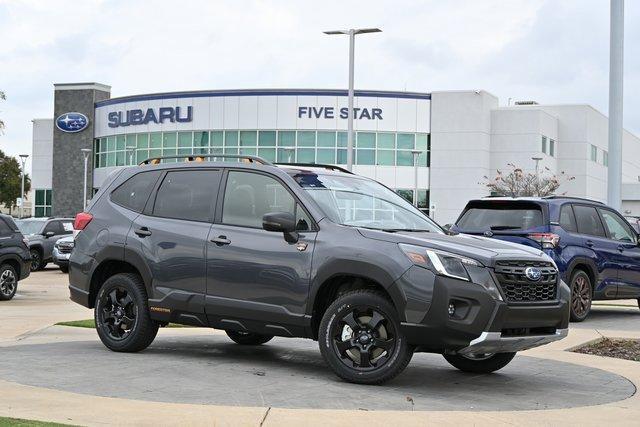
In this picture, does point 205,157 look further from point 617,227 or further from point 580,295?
point 617,227

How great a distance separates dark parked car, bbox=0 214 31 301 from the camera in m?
17.7

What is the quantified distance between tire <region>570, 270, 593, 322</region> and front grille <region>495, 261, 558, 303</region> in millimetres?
6621

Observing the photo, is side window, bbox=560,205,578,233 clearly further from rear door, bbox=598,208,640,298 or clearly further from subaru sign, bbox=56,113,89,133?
subaru sign, bbox=56,113,89,133

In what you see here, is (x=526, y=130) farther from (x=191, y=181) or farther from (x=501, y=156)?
(x=191, y=181)

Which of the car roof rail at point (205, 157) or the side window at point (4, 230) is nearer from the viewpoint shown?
the car roof rail at point (205, 157)

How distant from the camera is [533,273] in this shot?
7906mm

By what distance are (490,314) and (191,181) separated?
3456 millimetres

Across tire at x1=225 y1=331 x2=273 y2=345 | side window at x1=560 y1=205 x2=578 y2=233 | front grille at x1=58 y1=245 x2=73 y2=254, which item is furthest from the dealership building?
tire at x1=225 y1=331 x2=273 y2=345

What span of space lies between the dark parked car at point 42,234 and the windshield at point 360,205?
71.5 feet

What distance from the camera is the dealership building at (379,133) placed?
61.4 meters

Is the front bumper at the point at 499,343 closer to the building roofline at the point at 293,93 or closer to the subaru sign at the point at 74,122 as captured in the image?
the building roofline at the point at 293,93

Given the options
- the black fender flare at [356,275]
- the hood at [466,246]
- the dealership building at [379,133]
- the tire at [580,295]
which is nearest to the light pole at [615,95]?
the tire at [580,295]

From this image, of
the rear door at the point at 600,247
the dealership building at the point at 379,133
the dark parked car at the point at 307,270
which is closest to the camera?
the dark parked car at the point at 307,270

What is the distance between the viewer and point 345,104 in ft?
200
